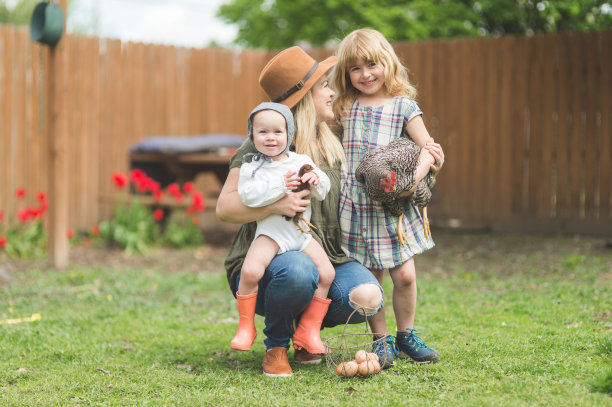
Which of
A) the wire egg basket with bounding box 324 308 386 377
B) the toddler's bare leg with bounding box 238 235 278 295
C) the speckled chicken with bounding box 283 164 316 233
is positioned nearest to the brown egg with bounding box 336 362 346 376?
the wire egg basket with bounding box 324 308 386 377

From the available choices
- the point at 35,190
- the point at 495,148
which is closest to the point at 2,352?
the point at 35,190

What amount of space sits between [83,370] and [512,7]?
33.3 ft

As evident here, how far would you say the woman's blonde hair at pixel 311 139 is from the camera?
310cm

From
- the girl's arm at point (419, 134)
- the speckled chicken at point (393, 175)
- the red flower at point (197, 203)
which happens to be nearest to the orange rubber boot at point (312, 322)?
the speckled chicken at point (393, 175)

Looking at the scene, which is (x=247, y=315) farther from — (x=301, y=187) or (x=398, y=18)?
(x=398, y=18)

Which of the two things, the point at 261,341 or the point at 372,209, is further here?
the point at 261,341

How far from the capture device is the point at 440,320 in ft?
13.6

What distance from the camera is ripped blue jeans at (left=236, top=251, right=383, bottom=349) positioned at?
2.86 meters

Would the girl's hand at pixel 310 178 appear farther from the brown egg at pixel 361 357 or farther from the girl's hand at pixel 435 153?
the brown egg at pixel 361 357

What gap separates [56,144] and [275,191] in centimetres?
392

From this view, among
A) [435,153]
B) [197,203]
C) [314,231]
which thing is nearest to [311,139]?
[314,231]

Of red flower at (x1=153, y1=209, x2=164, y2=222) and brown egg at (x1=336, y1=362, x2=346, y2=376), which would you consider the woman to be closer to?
brown egg at (x1=336, y1=362, x2=346, y2=376)

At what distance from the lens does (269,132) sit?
2893 mm

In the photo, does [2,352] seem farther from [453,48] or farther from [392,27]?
[392,27]
